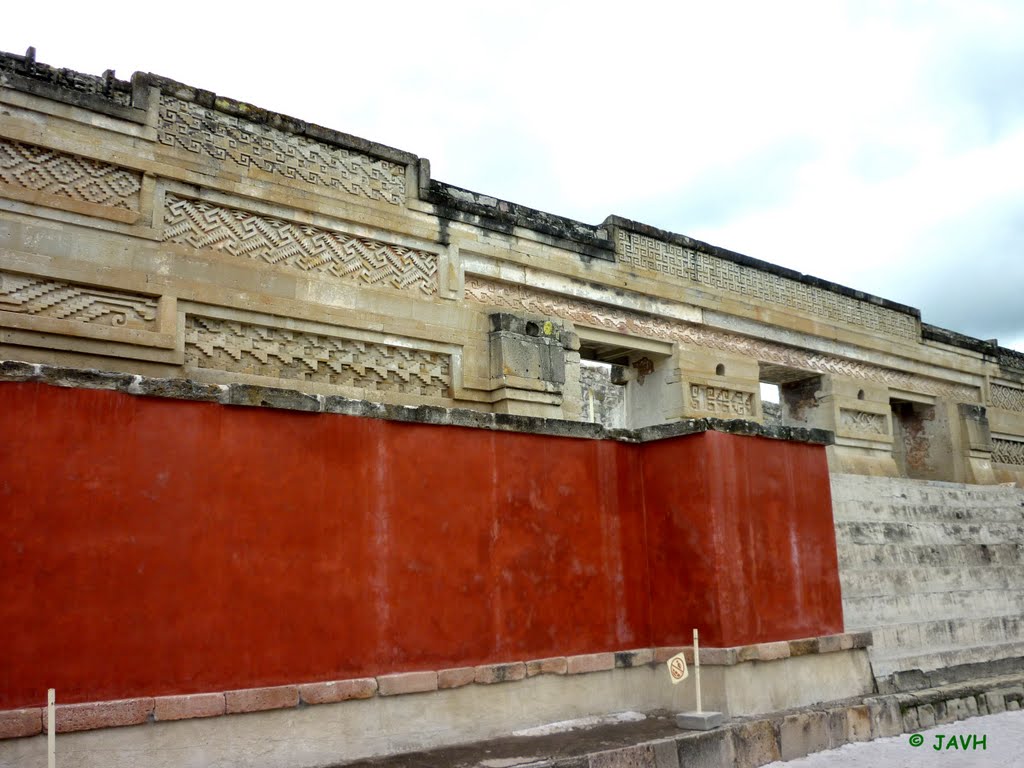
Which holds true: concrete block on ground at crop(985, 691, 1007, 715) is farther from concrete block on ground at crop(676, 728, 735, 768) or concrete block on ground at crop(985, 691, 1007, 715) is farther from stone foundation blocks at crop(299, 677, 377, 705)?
stone foundation blocks at crop(299, 677, 377, 705)

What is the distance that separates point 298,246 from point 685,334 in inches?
190

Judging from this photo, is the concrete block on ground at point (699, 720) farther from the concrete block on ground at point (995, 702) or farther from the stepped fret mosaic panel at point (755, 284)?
the stepped fret mosaic panel at point (755, 284)

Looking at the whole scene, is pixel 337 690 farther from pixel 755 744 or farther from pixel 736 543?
pixel 736 543

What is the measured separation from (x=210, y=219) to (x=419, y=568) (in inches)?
140

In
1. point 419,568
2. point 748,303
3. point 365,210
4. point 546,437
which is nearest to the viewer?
point 419,568

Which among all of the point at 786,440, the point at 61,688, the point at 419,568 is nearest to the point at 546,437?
the point at 419,568

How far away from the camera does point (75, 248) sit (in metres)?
6.25

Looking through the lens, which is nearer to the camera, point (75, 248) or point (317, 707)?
point (317, 707)

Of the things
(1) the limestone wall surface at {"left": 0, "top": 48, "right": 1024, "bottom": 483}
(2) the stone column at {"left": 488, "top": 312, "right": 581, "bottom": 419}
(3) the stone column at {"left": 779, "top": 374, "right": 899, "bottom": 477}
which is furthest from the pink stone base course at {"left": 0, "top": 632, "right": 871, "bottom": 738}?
(3) the stone column at {"left": 779, "top": 374, "right": 899, "bottom": 477}

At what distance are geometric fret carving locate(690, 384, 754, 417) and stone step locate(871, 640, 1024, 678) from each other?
3716 millimetres

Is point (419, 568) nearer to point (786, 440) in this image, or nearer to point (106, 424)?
point (106, 424)

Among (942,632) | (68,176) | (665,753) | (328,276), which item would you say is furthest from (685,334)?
(68,176)

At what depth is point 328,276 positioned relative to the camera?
7465 mm

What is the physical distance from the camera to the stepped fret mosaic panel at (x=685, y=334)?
8719 millimetres
